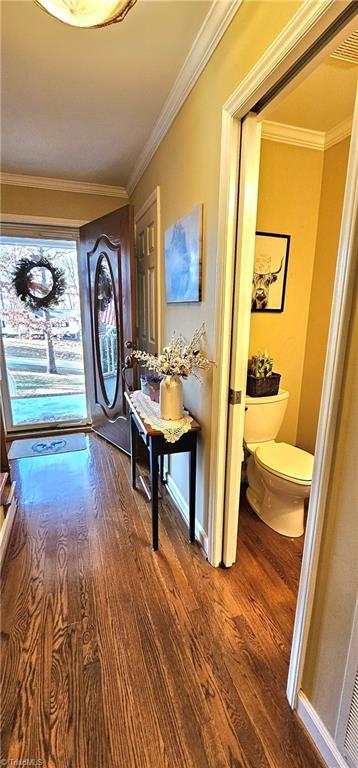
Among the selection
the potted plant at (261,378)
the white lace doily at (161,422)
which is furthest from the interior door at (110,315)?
the potted plant at (261,378)

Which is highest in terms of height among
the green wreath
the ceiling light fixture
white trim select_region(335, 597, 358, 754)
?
the ceiling light fixture

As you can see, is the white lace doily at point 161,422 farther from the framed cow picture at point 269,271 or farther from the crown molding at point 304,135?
the crown molding at point 304,135

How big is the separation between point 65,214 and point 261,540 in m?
3.17

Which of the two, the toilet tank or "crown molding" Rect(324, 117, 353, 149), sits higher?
"crown molding" Rect(324, 117, 353, 149)

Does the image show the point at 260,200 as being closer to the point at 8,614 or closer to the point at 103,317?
the point at 103,317

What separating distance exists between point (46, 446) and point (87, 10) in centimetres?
292

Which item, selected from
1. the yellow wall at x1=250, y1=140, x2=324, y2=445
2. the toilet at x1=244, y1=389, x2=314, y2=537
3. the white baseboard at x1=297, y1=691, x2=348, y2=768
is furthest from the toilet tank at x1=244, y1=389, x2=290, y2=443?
the white baseboard at x1=297, y1=691, x2=348, y2=768

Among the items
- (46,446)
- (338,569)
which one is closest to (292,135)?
(338,569)

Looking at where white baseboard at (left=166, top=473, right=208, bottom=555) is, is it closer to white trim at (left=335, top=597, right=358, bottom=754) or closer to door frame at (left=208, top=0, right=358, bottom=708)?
door frame at (left=208, top=0, right=358, bottom=708)

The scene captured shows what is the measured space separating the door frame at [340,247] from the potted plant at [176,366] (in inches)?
6.5

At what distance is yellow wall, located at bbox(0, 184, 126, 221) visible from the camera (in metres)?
2.94

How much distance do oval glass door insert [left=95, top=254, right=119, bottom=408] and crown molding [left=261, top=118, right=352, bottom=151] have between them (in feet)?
4.75

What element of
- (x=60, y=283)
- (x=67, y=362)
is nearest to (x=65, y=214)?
(x=60, y=283)

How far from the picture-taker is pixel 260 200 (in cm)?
205
